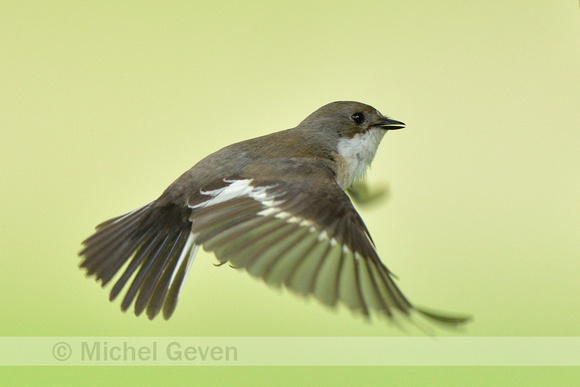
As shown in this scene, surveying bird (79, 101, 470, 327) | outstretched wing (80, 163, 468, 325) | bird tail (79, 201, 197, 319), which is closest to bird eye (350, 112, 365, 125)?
bird (79, 101, 470, 327)

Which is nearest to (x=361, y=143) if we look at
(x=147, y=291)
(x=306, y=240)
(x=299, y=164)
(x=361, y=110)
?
(x=361, y=110)

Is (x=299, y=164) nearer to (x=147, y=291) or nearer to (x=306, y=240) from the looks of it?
(x=306, y=240)

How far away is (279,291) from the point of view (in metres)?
1.42

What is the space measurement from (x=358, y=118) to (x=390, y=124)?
0.41 feet

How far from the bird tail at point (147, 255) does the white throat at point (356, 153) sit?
0.57 meters

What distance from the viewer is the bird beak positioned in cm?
224

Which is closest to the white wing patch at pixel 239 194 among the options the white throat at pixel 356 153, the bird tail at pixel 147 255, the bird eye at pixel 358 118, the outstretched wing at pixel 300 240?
A: the outstretched wing at pixel 300 240

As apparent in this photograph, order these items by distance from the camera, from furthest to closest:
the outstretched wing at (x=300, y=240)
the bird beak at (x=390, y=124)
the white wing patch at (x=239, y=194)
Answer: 1. the bird beak at (x=390, y=124)
2. the white wing patch at (x=239, y=194)
3. the outstretched wing at (x=300, y=240)

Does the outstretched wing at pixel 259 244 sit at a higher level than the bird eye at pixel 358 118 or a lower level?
lower

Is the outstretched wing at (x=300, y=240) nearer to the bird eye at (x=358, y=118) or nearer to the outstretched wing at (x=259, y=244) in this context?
the outstretched wing at (x=259, y=244)

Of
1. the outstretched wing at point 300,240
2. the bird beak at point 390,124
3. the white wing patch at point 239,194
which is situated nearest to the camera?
the outstretched wing at point 300,240

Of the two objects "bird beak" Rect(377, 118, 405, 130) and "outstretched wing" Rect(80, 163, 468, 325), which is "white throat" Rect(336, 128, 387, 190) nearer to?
"bird beak" Rect(377, 118, 405, 130)

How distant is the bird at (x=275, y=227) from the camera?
1.50 metres

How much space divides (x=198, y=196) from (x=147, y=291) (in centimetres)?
31
